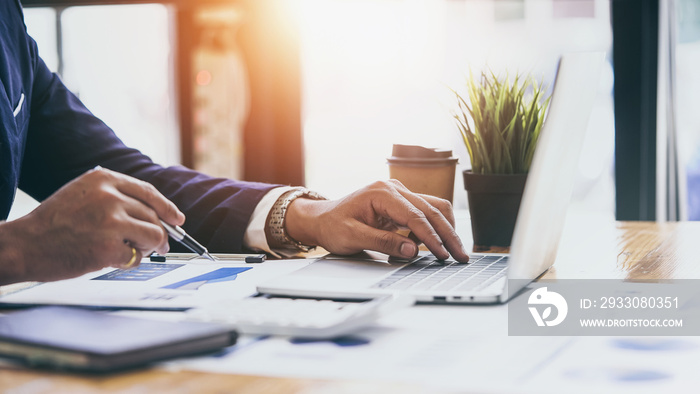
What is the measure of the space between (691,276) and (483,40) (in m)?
2.30

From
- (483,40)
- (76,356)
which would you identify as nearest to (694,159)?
(483,40)

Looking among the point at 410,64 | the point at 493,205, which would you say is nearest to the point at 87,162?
the point at 493,205

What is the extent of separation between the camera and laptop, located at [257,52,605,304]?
74 cm

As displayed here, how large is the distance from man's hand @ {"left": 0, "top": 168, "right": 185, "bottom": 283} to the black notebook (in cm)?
13

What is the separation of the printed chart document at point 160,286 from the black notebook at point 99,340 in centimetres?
13

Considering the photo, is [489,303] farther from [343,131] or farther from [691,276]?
[343,131]

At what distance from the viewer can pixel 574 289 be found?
830 mm

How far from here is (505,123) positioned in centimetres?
118

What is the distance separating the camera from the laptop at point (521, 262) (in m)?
0.74

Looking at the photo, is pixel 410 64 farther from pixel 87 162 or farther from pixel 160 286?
pixel 160 286

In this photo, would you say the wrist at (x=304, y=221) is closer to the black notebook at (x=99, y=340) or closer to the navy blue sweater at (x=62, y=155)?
the navy blue sweater at (x=62, y=155)

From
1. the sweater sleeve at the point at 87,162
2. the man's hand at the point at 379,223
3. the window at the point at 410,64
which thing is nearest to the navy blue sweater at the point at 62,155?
the sweater sleeve at the point at 87,162

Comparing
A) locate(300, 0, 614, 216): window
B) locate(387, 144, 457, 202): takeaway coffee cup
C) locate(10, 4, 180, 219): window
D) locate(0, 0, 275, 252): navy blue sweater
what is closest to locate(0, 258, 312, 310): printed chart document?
locate(0, 0, 275, 252): navy blue sweater

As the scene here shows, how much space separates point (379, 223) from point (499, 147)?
0.83 ft
